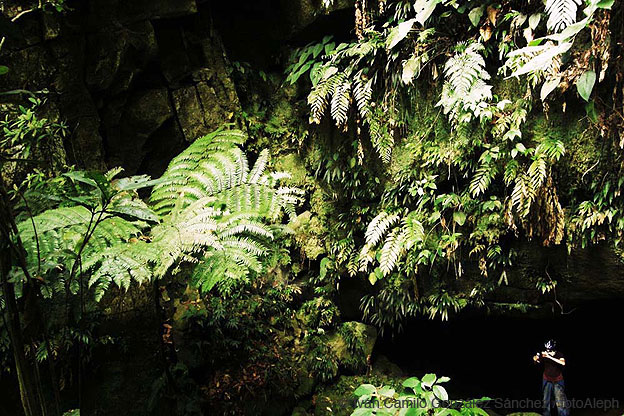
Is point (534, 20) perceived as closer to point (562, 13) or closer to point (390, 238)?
point (562, 13)

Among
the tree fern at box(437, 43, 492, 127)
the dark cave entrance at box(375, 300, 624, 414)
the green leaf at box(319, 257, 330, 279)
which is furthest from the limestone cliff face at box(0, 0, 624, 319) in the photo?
the dark cave entrance at box(375, 300, 624, 414)

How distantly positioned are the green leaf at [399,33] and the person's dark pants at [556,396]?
424cm

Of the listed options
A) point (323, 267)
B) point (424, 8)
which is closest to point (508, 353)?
point (323, 267)

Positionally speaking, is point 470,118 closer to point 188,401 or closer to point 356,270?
point 356,270

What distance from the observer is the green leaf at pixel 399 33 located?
3813 mm

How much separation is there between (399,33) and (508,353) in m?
5.19

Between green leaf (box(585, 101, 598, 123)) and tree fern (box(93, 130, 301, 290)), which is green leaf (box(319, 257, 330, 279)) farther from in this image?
green leaf (box(585, 101, 598, 123))

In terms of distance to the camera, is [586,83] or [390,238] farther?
[390,238]

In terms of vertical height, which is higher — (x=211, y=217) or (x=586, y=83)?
(x=586, y=83)

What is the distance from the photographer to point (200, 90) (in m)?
4.80

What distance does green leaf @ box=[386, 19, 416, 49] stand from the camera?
3.81 m

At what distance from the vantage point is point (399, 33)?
153 inches

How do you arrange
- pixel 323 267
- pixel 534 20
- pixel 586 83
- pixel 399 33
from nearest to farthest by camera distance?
pixel 586 83 → pixel 534 20 → pixel 399 33 → pixel 323 267

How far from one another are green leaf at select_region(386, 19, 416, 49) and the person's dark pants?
4236mm
